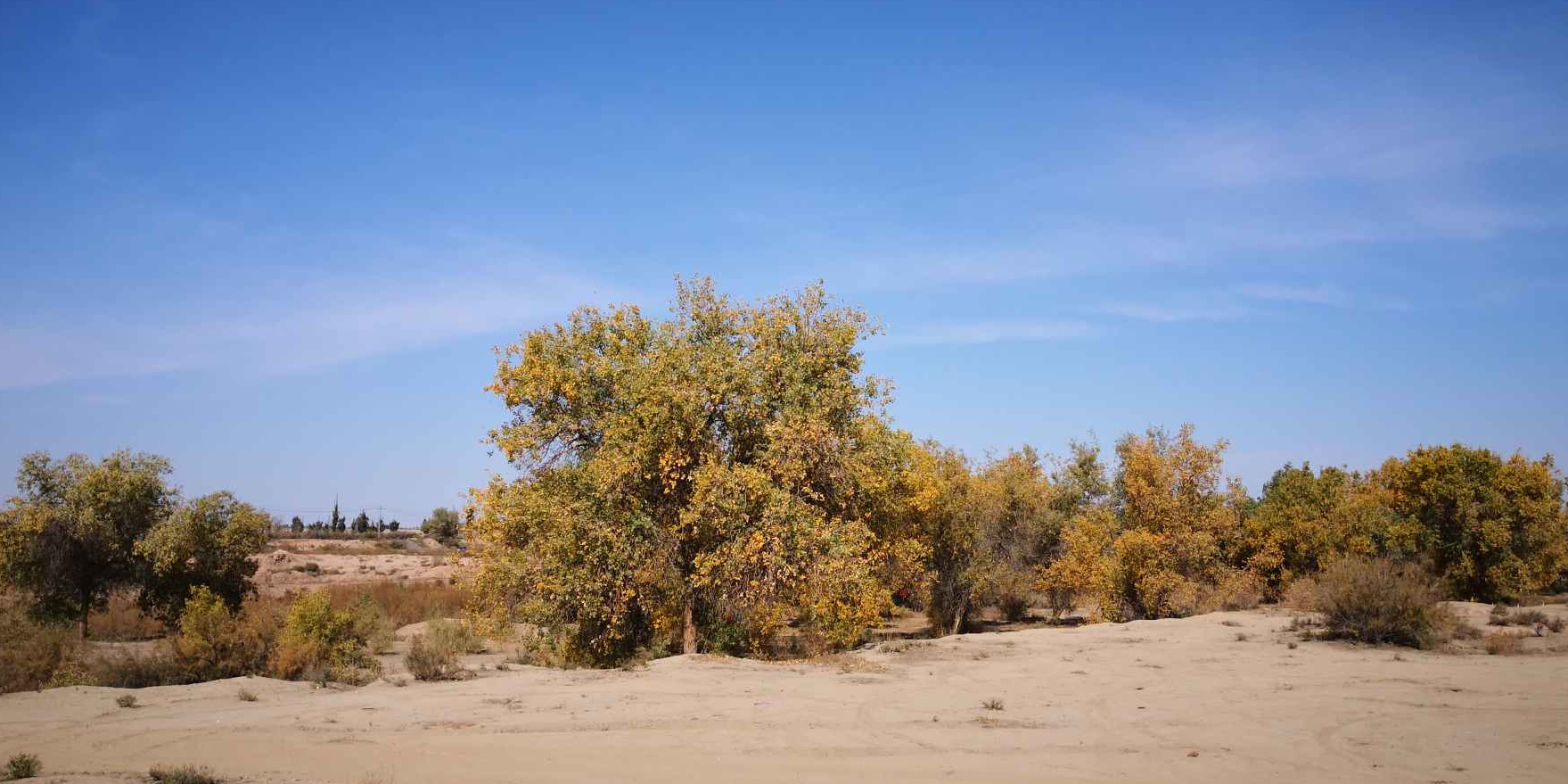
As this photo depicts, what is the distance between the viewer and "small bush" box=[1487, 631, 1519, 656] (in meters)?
17.2

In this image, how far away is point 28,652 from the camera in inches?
662

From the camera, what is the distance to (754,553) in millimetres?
15711

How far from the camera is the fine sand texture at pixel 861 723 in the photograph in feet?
29.7

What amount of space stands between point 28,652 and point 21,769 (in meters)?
10.9

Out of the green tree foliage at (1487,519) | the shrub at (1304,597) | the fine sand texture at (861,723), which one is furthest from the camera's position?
the green tree foliage at (1487,519)

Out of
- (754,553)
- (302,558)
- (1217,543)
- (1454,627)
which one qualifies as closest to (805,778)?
(754,553)

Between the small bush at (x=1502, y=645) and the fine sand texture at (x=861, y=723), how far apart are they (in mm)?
317

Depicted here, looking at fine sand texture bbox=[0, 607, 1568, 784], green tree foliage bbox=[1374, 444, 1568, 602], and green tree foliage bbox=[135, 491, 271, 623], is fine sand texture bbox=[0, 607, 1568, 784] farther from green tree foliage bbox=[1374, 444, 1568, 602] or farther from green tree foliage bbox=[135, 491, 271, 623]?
green tree foliage bbox=[1374, 444, 1568, 602]

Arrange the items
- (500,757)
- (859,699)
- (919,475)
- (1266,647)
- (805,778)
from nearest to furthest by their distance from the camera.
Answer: (805,778) < (500,757) < (859,699) < (1266,647) < (919,475)

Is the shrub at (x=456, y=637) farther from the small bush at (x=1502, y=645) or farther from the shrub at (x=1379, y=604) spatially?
the small bush at (x=1502, y=645)

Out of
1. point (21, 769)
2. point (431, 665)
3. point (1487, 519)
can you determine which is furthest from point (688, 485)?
point (1487, 519)

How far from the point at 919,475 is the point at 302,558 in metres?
47.6

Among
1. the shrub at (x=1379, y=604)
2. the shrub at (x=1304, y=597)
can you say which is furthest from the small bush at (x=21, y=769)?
the shrub at (x=1304, y=597)

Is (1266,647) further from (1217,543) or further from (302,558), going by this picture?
(302,558)
